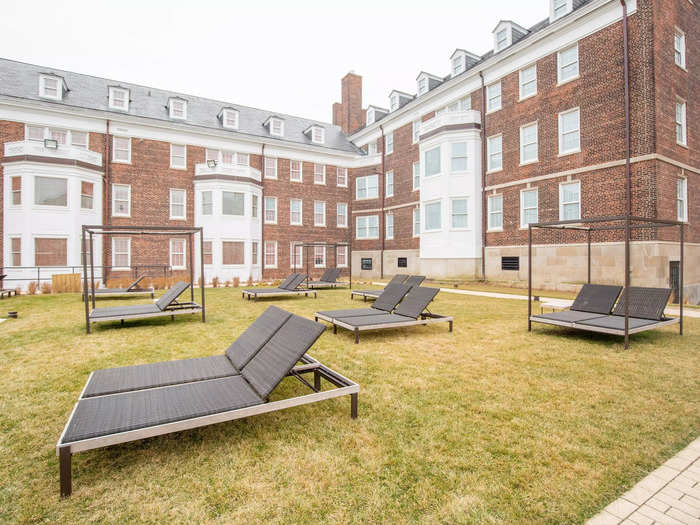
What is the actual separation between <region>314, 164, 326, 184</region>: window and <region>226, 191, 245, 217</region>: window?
23.5ft

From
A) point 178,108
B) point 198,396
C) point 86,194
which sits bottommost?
point 198,396

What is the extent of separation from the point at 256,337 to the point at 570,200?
1806 centimetres

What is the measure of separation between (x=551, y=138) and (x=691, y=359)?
50.4 feet

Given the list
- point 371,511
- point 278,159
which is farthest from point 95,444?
point 278,159

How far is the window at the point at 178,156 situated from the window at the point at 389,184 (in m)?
14.8

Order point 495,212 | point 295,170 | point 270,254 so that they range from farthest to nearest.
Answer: point 295,170
point 270,254
point 495,212

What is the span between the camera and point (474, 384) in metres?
4.96

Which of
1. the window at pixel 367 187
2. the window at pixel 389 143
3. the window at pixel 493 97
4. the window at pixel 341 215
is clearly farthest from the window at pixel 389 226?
the window at pixel 493 97

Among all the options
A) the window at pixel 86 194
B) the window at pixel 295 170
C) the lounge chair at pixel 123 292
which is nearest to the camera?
the lounge chair at pixel 123 292

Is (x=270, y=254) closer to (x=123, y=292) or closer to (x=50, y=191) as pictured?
(x=50, y=191)

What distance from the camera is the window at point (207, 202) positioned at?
24.6m

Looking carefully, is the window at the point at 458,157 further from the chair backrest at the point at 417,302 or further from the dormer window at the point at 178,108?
the dormer window at the point at 178,108

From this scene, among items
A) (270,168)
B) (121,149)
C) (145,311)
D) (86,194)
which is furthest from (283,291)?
(121,149)

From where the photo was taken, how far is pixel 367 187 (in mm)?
30938
